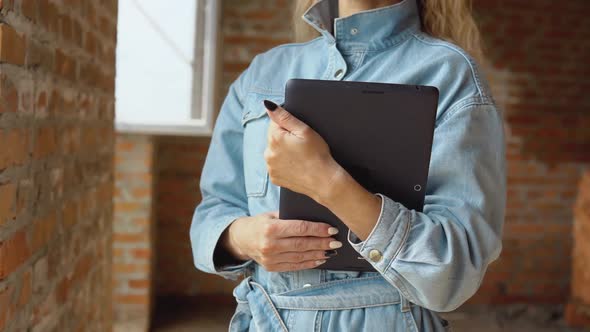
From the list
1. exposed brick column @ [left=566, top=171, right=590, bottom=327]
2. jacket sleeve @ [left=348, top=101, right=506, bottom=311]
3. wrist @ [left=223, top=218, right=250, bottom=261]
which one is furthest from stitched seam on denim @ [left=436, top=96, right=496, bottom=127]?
exposed brick column @ [left=566, top=171, right=590, bottom=327]

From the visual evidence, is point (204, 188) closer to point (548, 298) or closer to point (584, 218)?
point (584, 218)

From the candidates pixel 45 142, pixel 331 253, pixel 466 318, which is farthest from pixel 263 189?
pixel 466 318

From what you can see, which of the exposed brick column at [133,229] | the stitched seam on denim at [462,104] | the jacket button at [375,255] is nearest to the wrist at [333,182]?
the jacket button at [375,255]

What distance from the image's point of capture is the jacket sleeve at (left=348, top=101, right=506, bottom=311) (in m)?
0.99

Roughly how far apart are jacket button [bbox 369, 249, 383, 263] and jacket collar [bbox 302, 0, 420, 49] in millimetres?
437

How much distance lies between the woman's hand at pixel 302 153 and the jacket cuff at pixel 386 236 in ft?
0.30

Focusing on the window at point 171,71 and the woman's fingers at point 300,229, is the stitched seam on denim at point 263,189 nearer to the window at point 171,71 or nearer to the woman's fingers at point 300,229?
the woman's fingers at point 300,229

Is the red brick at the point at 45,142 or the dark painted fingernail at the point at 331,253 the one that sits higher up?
the red brick at the point at 45,142

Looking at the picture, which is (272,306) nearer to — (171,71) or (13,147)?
(13,147)

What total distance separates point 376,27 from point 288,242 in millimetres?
467

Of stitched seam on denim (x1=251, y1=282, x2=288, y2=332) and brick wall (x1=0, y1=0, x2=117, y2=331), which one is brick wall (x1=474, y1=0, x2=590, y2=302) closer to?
brick wall (x1=0, y1=0, x2=117, y2=331)

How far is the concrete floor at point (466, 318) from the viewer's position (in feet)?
12.9

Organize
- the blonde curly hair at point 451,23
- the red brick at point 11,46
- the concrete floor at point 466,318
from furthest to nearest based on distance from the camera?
the concrete floor at point 466,318 < the blonde curly hair at point 451,23 < the red brick at point 11,46

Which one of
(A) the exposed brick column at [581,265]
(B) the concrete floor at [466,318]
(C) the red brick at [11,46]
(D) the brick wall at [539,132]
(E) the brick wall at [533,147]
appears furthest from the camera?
(D) the brick wall at [539,132]
